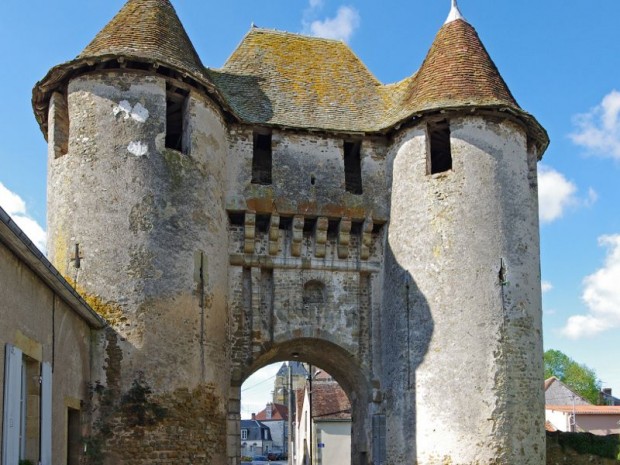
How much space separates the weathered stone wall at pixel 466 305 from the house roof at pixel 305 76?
0.85 metres

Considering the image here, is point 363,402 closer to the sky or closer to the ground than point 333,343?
closer to the ground

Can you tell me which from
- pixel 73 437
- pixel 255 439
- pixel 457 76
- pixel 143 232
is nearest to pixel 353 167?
pixel 457 76

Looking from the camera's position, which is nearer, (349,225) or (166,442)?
(166,442)

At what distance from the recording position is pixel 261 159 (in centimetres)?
1997

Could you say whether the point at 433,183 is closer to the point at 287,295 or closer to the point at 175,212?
the point at 287,295

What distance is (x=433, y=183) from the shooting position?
1864cm

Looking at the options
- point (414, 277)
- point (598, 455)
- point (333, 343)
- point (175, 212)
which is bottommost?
point (598, 455)

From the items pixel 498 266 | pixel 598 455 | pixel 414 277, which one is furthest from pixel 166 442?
pixel 598 455

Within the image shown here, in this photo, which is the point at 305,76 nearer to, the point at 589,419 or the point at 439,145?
the point at 439,145

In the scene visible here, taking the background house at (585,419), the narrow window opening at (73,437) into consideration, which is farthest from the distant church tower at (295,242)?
the background house at (585,419)

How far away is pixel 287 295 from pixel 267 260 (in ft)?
2.98

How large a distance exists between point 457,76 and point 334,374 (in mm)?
7962

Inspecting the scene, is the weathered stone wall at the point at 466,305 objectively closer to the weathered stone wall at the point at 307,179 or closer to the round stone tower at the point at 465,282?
the round stone tower at the point at 465,282

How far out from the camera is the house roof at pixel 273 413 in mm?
85887
